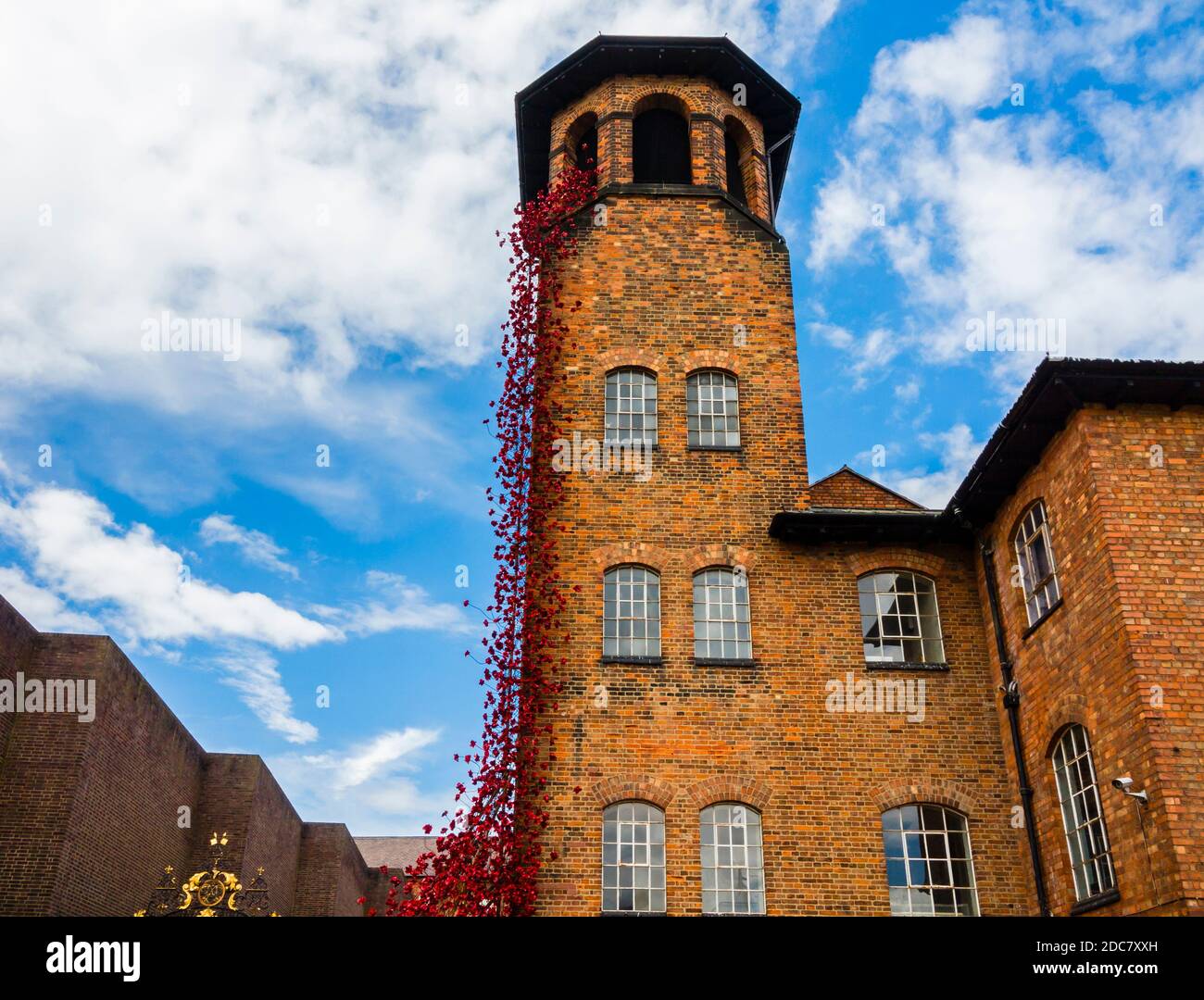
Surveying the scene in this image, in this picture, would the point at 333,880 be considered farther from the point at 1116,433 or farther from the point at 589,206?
the point at 1116,433

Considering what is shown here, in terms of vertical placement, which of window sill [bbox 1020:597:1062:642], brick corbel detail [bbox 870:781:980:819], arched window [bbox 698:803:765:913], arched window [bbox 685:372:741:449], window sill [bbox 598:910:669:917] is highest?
arched window [bbox 685:372:741:449]

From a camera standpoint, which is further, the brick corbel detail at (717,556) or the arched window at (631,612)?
the brick corbel detail at (717,556)

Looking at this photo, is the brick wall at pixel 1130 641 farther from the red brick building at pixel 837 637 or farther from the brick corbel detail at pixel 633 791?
the brick corbel detail at pixel 633 791

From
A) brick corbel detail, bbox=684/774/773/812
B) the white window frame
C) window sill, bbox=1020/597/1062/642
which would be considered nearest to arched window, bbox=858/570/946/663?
window sill, bbox=1020/597/1062/642

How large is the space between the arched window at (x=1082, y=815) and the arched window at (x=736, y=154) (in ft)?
38.7

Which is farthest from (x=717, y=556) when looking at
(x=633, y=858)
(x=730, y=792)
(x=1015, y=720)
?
(x=1015, y=720)

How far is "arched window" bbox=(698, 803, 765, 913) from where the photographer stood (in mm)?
12758

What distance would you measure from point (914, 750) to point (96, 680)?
1453cm

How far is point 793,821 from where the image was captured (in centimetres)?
1318

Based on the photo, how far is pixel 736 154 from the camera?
66.1 ft

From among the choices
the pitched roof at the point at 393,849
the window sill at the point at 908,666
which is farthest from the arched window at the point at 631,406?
the pitched roof at the point at 393,849

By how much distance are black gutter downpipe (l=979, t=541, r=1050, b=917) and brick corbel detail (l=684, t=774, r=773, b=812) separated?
328 centimetres

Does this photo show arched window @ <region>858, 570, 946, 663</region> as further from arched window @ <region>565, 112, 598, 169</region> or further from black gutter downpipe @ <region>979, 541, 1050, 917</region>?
arched window @ <region>565, 112, 598, 169</region>

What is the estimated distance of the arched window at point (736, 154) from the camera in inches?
769
